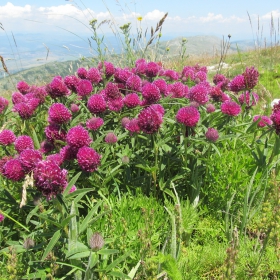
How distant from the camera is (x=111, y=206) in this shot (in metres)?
2.10

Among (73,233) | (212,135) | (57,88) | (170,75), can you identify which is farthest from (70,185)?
(170,75)

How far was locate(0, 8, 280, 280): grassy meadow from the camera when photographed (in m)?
1.54

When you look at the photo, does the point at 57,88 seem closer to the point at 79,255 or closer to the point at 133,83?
the point at 133,83

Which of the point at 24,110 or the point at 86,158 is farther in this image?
the point at 24,110

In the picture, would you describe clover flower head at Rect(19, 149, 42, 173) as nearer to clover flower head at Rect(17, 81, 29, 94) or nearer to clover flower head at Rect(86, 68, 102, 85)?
clover flower head at Rect(86, 68, 102, 85)

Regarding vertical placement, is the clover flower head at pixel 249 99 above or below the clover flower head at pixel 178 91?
below

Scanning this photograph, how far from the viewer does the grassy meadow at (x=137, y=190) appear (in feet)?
5.07

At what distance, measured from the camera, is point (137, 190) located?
2.29 meters

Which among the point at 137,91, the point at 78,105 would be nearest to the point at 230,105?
the point at 137,91

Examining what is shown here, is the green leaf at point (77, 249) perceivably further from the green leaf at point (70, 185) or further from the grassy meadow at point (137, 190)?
the green leaf at point (70, 185)

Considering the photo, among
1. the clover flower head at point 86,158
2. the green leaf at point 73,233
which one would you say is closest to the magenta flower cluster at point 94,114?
the clover flower head at point 86,158

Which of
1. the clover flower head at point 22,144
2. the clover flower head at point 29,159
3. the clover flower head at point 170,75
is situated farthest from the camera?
the clover flower head at point 170,75

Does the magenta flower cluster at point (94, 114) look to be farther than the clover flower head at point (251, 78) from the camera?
No

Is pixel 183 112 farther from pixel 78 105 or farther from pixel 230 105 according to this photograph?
pixel 78 105
